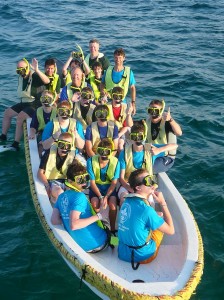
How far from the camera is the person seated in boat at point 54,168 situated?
781 centimetres

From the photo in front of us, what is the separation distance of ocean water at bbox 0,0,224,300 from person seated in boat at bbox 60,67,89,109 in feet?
6.68

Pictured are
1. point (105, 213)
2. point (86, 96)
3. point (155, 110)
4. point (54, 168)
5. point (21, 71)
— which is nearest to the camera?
point (105, 213)

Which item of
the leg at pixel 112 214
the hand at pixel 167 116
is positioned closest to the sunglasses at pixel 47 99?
the hand at pixel 167 116

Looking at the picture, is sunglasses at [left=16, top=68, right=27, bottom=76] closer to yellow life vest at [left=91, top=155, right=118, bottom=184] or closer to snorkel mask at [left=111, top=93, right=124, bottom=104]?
snorkel mask at [left=111, top=93, right=124, bottom=104]

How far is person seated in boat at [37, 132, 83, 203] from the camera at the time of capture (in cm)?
781

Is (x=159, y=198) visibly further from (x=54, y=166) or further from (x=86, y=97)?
(x=86, y=97)

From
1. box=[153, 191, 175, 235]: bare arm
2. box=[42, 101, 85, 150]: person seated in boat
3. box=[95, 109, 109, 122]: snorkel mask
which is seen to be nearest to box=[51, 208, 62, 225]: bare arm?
box=[153, 191, 175, 235]: bare arm

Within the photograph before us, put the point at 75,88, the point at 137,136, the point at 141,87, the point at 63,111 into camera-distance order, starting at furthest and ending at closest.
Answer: the point at 141,87 → the point at 75,88 → the point at 63,111 → the point at 137,136

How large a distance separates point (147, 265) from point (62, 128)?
10.6 feet

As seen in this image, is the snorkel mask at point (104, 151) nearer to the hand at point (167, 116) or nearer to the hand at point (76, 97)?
the hand at point (167, 116)

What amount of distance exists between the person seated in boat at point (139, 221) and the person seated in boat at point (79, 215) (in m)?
0.43

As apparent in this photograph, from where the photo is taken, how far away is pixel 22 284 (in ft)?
22.8

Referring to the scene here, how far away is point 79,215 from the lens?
241 inches

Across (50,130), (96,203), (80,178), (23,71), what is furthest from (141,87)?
(80,178)
